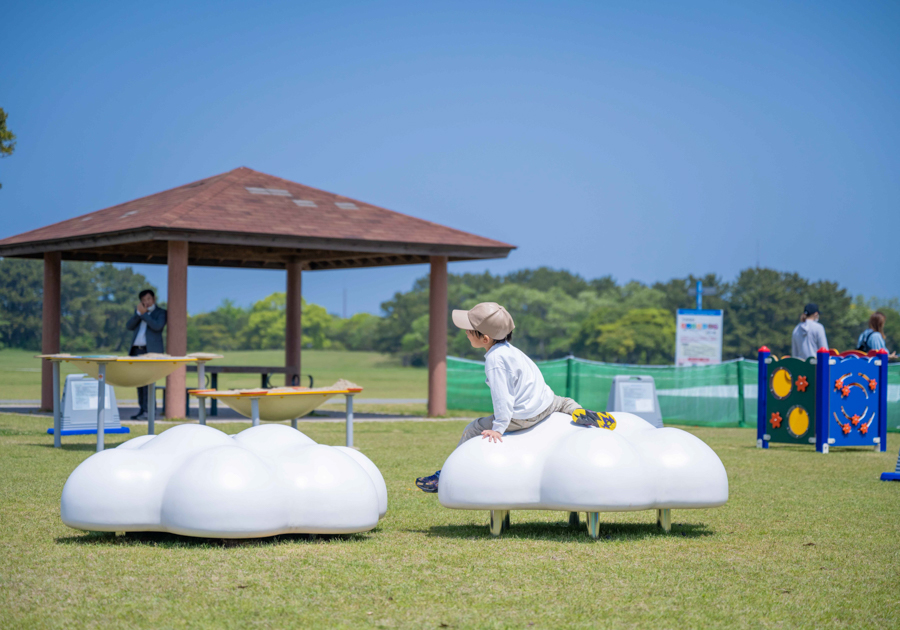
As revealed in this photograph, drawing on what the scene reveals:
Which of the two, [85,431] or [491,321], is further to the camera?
[85,431]

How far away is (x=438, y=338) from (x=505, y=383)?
12.5 meters

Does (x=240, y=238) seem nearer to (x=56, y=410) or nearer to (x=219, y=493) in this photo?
(x=56, y=410)

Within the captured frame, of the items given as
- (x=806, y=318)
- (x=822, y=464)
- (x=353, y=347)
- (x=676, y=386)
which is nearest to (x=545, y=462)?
(x=822, y=464)

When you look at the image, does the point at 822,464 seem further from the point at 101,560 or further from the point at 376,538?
the point at 101,560

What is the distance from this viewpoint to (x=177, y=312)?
16344 millimetres

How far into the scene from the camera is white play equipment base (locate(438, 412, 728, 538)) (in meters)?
6.26

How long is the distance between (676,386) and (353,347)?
77.6 m

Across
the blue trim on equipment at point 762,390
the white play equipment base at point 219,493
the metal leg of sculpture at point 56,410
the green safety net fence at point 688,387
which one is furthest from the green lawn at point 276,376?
the white play equipment base at point 219,493

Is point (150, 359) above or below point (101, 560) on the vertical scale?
above

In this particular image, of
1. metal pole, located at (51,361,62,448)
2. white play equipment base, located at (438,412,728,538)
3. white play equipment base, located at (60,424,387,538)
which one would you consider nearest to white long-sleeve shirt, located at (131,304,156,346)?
metal pole, located at (51,361,62,448)

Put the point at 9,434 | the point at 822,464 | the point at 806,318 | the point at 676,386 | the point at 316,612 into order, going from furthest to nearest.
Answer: the point at 676,386
the point at 806,318
the point at 9,434
the point at 822,464
the point at 316,612

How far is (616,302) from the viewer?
3979 inches

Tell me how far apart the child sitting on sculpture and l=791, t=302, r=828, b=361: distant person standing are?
884 centimetres

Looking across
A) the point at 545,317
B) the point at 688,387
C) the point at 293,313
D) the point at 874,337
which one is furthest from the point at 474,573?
the point at 545,317
